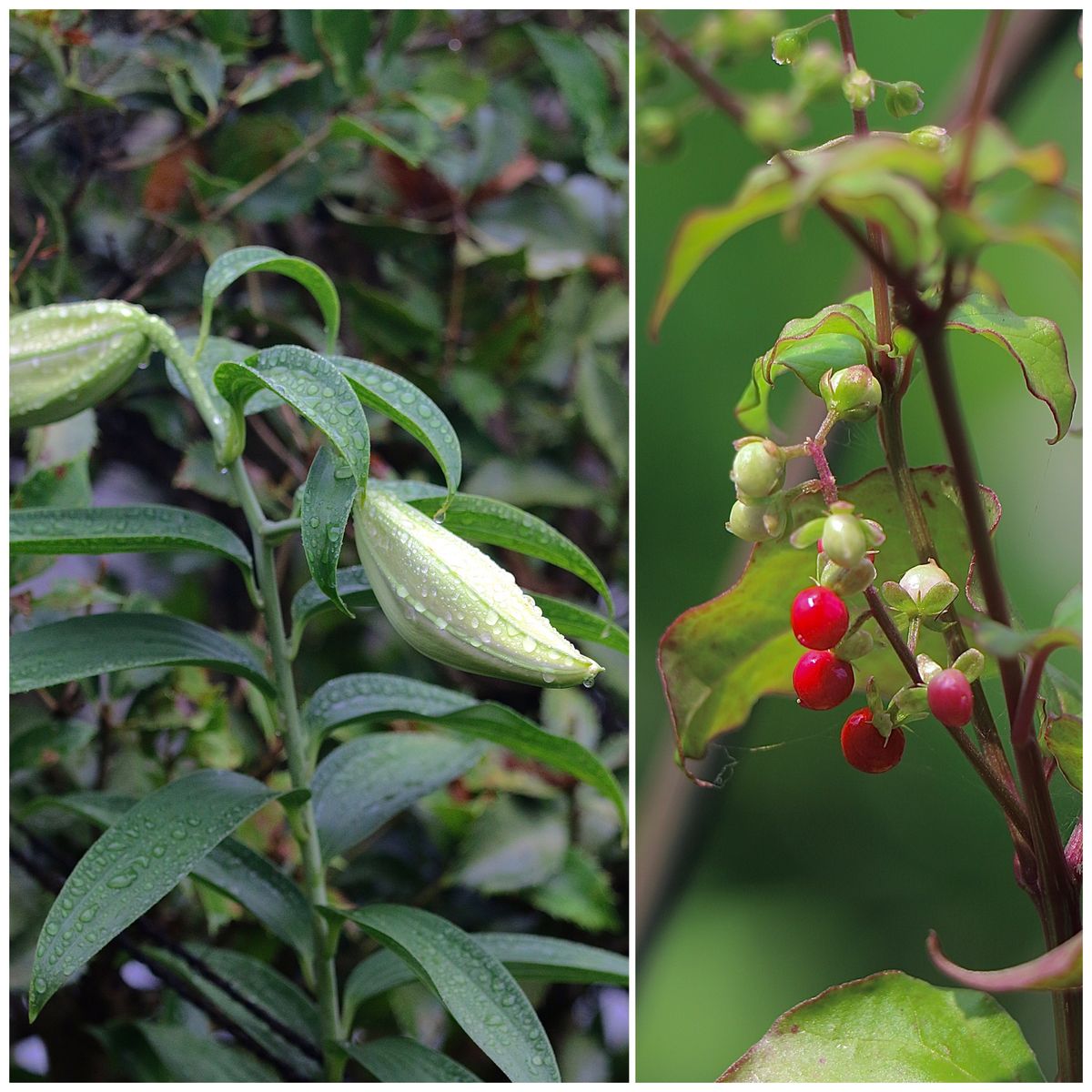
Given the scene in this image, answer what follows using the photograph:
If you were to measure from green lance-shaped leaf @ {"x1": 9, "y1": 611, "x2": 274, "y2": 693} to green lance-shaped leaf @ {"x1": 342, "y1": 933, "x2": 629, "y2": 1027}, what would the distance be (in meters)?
0.13

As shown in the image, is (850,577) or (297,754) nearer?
(850,577)

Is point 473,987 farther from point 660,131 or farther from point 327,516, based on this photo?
point 660,131

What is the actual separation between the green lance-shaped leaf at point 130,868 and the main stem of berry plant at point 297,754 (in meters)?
0.03

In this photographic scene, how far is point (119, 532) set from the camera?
349 mm

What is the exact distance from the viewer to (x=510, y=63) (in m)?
0.66

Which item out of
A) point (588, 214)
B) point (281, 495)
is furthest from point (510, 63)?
point (281, 495)

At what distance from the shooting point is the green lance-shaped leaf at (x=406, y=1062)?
1.24 feet

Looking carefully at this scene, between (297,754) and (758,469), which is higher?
(758,469)

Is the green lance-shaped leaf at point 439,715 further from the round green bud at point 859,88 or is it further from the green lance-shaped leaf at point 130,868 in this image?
the round green bud at point 859,88

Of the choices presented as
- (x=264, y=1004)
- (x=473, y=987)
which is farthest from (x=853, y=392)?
(x=264, y=1004)

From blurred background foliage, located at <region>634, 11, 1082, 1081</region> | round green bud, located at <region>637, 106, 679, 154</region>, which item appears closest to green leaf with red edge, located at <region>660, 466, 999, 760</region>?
blurred background foliage, located at <region>634, 11, 1082, 1081</region>

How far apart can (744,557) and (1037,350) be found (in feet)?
0.44

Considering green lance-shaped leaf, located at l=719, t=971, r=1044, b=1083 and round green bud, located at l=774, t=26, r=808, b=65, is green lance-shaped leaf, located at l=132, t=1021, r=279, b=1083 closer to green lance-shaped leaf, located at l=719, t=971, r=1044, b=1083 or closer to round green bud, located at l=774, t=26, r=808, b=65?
green lance-shaped leaf, located at l=719, t=971, r=1044, b=1083

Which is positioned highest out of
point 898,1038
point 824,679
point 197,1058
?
point 824,679
